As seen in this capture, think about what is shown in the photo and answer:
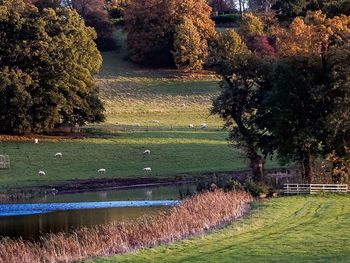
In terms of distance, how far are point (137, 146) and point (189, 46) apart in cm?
4176

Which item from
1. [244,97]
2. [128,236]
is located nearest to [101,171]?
[244,97]

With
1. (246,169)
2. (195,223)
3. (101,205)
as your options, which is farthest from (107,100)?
(195,223)

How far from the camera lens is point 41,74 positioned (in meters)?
71.8

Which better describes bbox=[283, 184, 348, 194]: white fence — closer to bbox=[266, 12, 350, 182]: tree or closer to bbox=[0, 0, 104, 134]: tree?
bbox=[266, 12, 350, 182]: tree

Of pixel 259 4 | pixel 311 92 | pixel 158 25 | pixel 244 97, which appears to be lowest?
pixel 244 97

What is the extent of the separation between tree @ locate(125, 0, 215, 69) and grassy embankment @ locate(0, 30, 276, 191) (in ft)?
45.6

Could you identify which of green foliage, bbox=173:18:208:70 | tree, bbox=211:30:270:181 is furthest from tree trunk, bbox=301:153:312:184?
green foliage, bbox=173:18:208:70

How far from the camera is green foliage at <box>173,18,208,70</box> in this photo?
104 m

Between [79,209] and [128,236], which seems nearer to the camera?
[128,236]

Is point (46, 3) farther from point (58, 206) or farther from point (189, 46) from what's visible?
point (58, 206)

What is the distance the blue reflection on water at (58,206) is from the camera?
139 ft

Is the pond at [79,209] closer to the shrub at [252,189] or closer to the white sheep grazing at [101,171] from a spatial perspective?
the shrub at [252,189]

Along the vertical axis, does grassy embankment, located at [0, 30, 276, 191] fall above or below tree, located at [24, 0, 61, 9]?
below

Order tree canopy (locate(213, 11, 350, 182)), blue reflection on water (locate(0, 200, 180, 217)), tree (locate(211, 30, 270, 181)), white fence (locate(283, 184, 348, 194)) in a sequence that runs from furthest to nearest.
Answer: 1. tree (locate(211, 30, 270, 181))
2. white fence (locate(283, 184, 348, 194))
3. tree canopy (locate(213, 11, 350, 182))
4. blue reflection on water (locate(0, 200, 180, 217))
